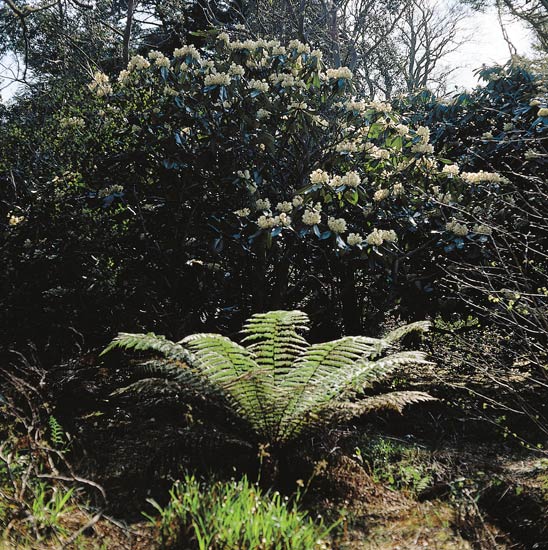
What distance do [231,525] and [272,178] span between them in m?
2.99

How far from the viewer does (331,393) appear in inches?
102

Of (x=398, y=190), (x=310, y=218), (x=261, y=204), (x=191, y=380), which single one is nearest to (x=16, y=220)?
(x=261, y=204)

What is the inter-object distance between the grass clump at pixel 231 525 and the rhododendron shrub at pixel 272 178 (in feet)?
6.65

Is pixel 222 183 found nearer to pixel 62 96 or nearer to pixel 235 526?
pixel 235 526

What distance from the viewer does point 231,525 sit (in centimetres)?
191

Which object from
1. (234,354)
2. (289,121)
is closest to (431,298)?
(289,121)

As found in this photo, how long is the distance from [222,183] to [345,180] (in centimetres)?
94

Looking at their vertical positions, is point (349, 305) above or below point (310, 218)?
below

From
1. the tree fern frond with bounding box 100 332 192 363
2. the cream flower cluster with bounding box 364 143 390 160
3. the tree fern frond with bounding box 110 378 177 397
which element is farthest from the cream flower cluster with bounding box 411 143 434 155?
the tree fern frond with bounding box 110 378 177 397

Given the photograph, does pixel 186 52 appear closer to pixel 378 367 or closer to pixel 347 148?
pixel 347 148

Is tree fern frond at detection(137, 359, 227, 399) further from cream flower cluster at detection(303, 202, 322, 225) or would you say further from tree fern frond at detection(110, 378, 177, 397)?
cream flower cluster at detection(303, 202, 322, 225)

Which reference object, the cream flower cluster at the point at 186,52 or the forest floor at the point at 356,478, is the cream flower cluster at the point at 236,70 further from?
the forest floor at the point at 356,478

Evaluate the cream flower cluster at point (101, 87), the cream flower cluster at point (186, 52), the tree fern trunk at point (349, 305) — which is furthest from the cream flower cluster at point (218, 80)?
the tree fern trunk at point (349, 305)

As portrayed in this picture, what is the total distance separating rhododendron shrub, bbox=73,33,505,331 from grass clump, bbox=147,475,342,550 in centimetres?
203
